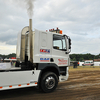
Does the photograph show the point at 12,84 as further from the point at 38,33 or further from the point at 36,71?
the point at 38,33

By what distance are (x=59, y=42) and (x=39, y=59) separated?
167 centimetres

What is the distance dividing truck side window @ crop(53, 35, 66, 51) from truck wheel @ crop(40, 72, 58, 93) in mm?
1464

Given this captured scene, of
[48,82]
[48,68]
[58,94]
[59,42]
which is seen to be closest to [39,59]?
[48,68]

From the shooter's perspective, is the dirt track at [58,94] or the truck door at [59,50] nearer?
the dirt track at [58,94]

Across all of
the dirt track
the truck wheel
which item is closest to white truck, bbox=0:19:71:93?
the truck wheel

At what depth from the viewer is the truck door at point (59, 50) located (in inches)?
285

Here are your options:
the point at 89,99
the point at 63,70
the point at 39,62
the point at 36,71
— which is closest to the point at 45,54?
the point at 39,62

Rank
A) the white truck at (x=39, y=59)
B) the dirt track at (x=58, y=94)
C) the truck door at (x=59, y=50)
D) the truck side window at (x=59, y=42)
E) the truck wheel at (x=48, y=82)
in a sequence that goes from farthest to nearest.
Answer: the truck side window at (x=59, y=42)
the truck door at (x=59, y=50)
the truck wheel at (x=48, y=82)
the white truck at (x=39, y=59)
the dirt track at (x=58, y=94)

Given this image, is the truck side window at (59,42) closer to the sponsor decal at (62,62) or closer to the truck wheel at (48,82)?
the sponsor decal at (62,62)

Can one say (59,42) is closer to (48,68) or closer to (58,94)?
(48,68)

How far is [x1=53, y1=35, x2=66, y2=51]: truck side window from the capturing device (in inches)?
290

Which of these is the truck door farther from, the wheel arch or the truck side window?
the wheel arch

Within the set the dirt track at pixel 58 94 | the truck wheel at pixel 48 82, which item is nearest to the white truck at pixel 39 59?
the truck wheel at pixel 48 82

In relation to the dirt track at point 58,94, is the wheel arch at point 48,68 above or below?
above
